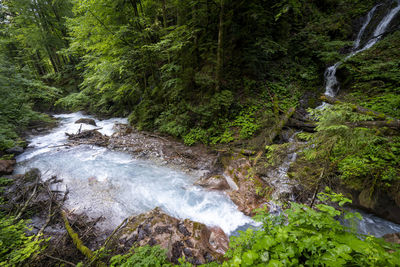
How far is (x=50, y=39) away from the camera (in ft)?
54.6

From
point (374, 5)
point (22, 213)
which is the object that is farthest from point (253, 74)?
point (22, 213)

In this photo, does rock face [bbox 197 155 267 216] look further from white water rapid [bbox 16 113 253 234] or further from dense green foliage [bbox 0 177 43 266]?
dense green foliage [bbox 0 177 43 266]

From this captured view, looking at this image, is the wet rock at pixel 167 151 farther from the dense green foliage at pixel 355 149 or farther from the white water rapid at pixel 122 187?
the dense green foliage at pixel 355 149

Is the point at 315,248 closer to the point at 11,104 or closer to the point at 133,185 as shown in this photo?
the point at 133,185

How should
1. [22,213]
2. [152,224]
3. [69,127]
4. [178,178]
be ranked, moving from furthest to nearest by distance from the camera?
[69,127]
[178,178]
[22,213]
[152,224]

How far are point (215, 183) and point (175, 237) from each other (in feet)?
6.94

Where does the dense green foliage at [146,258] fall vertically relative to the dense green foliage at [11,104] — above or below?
below

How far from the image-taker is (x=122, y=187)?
17.3ft

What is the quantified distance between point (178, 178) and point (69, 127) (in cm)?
1039

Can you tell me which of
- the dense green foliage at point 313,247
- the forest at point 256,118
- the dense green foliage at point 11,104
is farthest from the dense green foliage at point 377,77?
the dense green foliage at point 11,104

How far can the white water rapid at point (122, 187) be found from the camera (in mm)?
4207

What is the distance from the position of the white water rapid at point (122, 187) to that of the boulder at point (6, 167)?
268 millimetres

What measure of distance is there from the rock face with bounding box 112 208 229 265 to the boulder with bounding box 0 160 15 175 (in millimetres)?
5815

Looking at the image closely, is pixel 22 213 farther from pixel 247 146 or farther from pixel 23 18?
pixel 23 18
